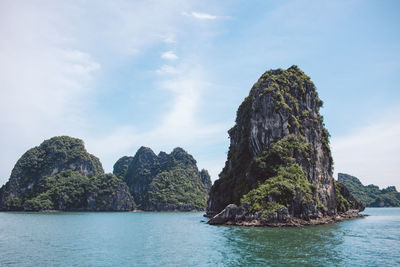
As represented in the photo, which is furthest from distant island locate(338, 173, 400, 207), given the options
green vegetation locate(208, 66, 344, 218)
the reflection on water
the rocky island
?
the reflection on water

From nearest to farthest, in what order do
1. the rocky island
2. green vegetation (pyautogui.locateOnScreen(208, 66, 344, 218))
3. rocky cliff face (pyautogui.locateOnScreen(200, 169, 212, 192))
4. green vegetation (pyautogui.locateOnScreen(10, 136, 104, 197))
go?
the rocky island → green vegetation (pyautogui.locateOnScreen(208, 66, 344, 218)) → green vegetation (pyautogui.locateOnScreen(10, 136, 104, 197)) → rocky cliff face (pyautogui.locateOnScreen(200, 169, 212, 192))

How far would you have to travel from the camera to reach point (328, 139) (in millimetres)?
74562

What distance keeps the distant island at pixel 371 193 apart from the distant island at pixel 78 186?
95852 mm

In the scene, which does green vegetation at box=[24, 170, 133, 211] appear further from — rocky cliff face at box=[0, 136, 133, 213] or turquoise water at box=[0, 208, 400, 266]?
turquoise water at box=[0, 208, 400, 266]

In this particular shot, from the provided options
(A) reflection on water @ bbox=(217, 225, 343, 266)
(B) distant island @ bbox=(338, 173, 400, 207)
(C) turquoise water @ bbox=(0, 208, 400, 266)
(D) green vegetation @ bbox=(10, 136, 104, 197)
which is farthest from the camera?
(B) distant island @ bbox=(338, 173, 400, 207)

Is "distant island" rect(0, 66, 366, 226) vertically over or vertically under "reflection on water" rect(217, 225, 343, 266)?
over

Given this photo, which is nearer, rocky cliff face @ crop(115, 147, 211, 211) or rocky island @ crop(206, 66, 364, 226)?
rocky island @ crop(206, 66, 364, 226)

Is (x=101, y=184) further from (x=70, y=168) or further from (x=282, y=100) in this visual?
(x=282, y=100)

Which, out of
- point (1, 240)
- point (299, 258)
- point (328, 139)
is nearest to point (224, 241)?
point (299, 258)

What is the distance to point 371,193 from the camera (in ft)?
593

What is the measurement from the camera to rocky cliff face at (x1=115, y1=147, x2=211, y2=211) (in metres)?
141

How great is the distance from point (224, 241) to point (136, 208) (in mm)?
123334

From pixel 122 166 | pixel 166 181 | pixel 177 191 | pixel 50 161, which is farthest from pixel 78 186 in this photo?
pixel 122 166

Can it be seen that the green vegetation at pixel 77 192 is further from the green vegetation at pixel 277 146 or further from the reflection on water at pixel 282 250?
the reflection on water at pixel 282 250
